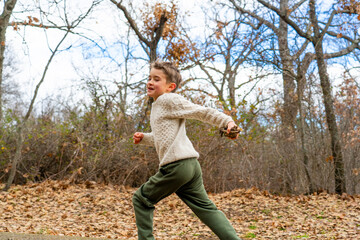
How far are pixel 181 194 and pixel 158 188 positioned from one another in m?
0.24

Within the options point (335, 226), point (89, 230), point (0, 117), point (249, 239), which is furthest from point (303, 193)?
point (0, 117)

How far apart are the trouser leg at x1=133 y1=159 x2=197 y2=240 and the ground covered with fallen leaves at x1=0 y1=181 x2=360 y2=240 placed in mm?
2527

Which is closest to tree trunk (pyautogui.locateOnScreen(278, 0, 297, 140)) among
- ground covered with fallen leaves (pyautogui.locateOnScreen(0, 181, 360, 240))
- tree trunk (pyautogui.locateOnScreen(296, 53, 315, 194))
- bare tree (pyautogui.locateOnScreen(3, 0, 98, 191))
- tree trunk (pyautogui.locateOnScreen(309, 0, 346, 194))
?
tree trunk (pyautogui.locateOnScreen(296, 53, 315, 194))

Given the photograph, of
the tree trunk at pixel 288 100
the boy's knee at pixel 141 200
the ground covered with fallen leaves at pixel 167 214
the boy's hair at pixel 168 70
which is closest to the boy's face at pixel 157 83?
the boy's hair at pixel 168 70

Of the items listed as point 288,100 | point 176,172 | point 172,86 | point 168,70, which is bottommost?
point 176,172

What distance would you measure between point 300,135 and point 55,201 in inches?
229

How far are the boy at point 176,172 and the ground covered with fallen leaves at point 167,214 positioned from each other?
255 centimetres

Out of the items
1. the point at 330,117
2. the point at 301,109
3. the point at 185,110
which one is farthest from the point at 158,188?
the point at 330,117

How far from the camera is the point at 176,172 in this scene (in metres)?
2.83

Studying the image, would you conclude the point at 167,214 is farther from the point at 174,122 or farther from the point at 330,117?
the point at 330,117

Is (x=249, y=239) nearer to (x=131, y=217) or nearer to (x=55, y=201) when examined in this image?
(x=131, y=217)

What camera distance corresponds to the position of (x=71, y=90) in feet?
40.3

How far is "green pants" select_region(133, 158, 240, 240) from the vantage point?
112 inches

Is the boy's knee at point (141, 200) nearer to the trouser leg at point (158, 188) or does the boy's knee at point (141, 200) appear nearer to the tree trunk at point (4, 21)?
the trouser leg at point (158, 188)
